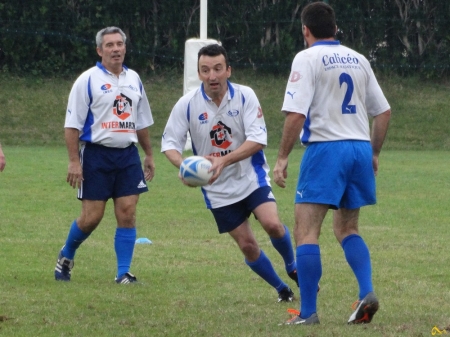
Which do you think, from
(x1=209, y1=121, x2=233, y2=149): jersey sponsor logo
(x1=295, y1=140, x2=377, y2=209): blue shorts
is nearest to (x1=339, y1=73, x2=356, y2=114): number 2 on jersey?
(x1=295, y1=140, x2=377, y2=209): blue shorts

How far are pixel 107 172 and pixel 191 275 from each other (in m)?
1.11

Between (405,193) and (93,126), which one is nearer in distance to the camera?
(93,126)

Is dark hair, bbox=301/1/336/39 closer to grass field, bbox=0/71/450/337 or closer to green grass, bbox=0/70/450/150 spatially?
grass field, bbox=0/71/450/337

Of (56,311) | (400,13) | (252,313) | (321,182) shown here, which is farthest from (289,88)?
(400,13)

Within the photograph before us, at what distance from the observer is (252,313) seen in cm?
633

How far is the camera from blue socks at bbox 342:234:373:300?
19.4 ft

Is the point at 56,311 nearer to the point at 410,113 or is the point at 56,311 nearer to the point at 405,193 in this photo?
the point at 405,193

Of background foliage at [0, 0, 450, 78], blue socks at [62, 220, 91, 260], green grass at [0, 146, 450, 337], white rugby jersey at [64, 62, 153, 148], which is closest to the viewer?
green grass at [0, 146, 450, 337]

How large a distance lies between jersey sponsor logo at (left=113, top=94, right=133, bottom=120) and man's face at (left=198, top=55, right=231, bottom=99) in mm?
1341

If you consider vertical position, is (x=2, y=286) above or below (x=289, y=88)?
below

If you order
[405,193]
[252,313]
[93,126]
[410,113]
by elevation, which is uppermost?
[93,126]

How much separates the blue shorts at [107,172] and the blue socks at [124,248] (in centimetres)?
31

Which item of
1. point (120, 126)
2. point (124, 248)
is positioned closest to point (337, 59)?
point (120, 126)

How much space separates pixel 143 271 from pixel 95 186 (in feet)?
3.10
